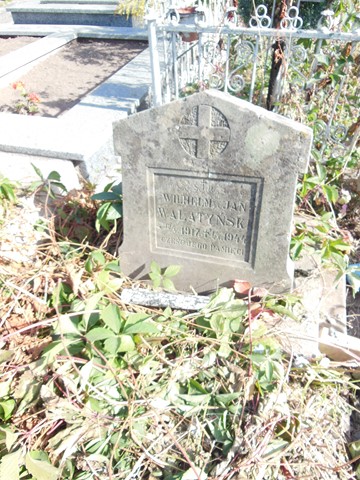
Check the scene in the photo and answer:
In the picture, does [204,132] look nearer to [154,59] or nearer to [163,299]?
[163,299]

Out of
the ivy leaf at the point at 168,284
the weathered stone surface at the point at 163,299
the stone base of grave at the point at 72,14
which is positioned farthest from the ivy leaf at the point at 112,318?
the stone base of grave at the point at 72,14

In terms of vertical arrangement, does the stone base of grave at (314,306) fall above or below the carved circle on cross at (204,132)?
below

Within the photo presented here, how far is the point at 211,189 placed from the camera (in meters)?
1.88

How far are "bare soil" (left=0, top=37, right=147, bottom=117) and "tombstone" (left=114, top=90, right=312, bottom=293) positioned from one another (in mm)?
2554

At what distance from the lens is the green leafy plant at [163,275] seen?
6.72 feet

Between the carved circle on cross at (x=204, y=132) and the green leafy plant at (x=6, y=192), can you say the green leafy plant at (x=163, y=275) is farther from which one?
the green leafy plant at (x=6, y=192)

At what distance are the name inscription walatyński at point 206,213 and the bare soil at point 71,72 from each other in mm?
2602

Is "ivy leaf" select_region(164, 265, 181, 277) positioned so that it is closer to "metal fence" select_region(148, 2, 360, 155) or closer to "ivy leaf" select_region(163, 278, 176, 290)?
"ivy leaf" select_region(163, 278, 176, 290)

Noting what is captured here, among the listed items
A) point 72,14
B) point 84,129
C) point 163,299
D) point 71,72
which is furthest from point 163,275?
point 72,14

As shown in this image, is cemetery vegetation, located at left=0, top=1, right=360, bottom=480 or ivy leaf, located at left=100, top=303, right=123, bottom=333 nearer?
cemetery vegetation, located at left=0, top=1, right=360, bottom=480

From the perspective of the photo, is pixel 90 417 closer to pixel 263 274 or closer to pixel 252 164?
pixel 263 274

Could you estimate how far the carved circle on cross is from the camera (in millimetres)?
1632

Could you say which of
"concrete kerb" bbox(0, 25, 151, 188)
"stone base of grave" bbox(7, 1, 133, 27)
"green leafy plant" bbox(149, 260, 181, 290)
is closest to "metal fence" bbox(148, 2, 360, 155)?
"concrete kerb" bbox(0, 25, 151, 188)

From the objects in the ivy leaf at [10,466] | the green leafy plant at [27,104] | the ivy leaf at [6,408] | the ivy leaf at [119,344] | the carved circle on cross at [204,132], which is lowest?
the ivy leaf at [6,408]
